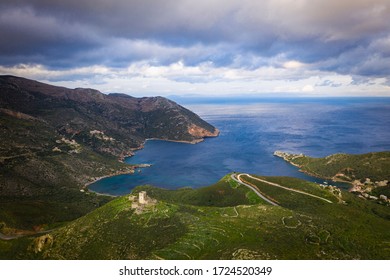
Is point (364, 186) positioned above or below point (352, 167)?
below

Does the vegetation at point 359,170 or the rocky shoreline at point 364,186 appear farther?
the vegetation at point 359,170

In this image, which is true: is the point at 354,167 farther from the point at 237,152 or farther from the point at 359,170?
the point at 237,152

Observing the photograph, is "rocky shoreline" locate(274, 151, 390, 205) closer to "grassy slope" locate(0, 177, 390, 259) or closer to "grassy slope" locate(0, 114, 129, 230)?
"grassy slope" locate(0, 177, 390, 259)

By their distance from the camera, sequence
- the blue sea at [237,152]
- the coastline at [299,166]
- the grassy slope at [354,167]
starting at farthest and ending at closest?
the blue sea at [237,152], the coastline at [299,166], the grassy slope at [354,167]

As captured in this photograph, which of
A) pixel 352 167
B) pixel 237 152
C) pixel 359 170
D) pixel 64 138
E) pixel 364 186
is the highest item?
pixel 64 138

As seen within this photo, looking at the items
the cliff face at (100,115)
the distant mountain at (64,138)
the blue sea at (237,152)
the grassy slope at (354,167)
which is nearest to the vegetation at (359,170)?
the grassy slope at (354,167)

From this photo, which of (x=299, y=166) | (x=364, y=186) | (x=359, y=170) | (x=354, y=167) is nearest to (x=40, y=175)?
(x=299, y=166)

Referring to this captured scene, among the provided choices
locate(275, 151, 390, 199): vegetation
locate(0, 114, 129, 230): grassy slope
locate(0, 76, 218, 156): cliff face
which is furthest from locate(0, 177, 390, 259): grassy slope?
locate(0, 76, 218, 156): cliff face

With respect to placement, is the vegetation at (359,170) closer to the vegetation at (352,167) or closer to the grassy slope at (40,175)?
the vegetation at (352,167)
